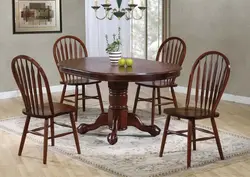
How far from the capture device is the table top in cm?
375

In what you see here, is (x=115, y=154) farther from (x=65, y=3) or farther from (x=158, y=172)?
(x=65, y=3)

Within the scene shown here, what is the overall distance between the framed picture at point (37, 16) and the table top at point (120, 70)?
2208 mm

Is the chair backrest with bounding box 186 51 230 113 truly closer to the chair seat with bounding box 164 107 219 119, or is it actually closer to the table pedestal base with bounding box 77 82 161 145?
the chair seat with bounding box 164 107 219 119

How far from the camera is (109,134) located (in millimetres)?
4234

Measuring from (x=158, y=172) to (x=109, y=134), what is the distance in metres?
0.91

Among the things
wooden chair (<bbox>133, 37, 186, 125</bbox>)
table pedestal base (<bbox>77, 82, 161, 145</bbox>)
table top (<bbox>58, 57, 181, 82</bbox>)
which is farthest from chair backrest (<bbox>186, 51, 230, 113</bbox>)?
wooden chair (<bbox>133, 37, 186, 125</bbox>)

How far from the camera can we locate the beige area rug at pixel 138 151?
11.6ft

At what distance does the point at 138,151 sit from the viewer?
397 centimetres

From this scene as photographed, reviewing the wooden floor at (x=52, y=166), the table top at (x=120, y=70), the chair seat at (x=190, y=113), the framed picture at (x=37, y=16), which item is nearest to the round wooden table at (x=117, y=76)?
the table top at (x=120, y=70)

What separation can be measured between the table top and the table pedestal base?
0.24 metres

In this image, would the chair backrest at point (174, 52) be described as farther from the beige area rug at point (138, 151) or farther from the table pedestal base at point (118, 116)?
the table pedestal base at point (118, 116)

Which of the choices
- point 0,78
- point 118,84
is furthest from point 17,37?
point 118,84

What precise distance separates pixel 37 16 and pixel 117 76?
10.7ft

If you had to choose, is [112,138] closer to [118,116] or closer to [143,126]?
[118,116]
